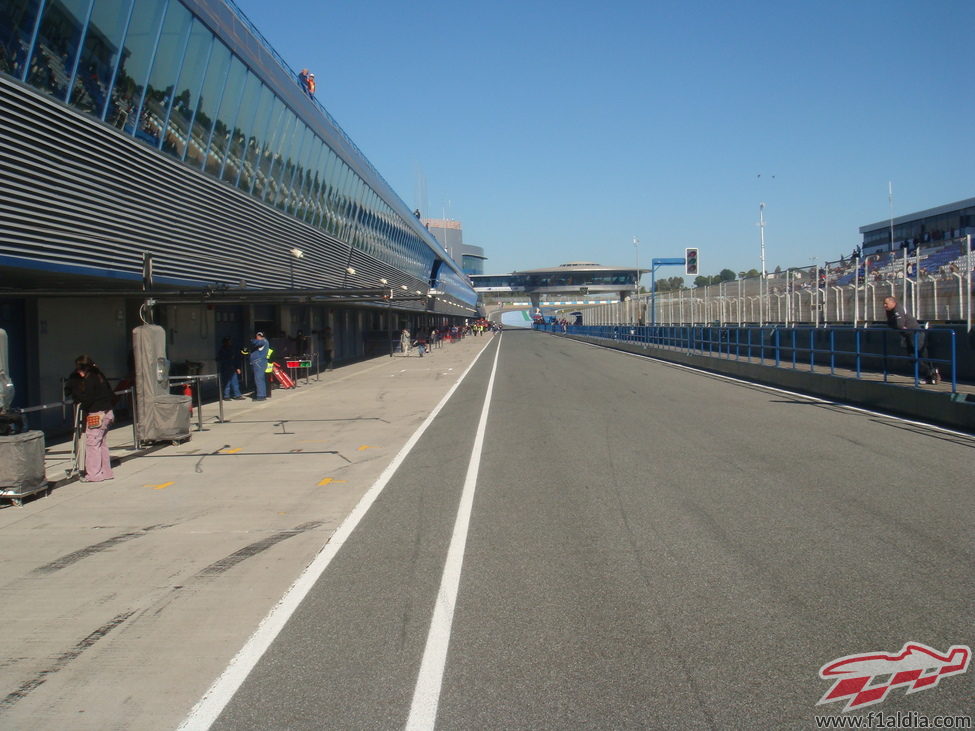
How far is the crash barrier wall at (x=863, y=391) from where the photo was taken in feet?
51.7

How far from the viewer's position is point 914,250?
22906 millimetres

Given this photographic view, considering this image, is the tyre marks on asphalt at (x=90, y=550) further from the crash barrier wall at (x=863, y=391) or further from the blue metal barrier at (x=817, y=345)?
the blue metal barrier at (x=817, y=345)

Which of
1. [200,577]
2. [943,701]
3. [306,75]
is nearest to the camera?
[943,701]

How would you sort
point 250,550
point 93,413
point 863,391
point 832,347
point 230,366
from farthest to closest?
point 230,366 → point 832,347 → point 863,391 → point 93,413 → point 250,550

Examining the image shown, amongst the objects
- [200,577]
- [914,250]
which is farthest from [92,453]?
[914,250]

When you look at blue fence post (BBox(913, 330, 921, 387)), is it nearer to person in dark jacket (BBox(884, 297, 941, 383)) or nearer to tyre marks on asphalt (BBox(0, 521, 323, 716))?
person in dark jacket (BBox(884, 297, 941, 383))

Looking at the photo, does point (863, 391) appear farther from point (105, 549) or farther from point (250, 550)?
point (105, 549)

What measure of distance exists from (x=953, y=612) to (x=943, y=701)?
1.38 meters

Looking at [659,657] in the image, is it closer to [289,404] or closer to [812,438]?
[812,438]

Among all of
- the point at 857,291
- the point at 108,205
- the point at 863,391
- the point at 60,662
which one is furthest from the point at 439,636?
the point at 857,291

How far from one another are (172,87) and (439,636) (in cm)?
1557

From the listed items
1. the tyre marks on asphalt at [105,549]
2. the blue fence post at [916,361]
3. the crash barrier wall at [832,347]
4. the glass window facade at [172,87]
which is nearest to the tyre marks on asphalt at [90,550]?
the tyre marks on asphalt at [105,549]

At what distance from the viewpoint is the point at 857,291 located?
25938 millimetres

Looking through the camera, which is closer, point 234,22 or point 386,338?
point 234,22
